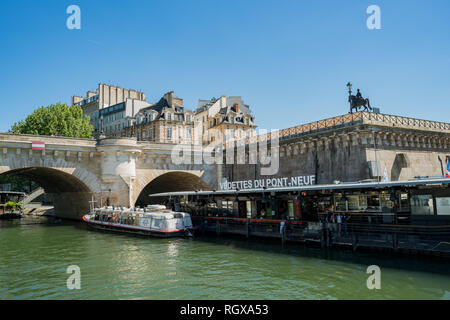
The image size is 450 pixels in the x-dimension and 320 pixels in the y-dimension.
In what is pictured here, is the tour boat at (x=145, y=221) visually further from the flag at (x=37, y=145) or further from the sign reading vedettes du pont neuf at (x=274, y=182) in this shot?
the sign reading vedettes du pont neuf at (x=274, y=182)

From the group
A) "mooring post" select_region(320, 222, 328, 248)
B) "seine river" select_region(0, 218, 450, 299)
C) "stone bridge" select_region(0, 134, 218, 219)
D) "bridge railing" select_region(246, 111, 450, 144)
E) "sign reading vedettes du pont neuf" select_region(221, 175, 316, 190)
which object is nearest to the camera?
"seine river" select_region(0, 218, 450, 299)

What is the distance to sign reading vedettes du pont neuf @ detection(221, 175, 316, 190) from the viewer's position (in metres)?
32.6

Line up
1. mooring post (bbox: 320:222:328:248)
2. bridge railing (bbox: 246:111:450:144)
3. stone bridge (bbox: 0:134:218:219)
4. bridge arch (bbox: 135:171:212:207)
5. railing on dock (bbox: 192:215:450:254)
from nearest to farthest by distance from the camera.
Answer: railing on dock (bbox: 192:215:450:254) < mooring post (bbox: 320:222:328:248) < bridge railing (bbox: 246:111:450:144) < stone bridge (bbox: 0:134:218:219) < bridge arch (bbox: 135:171:212:207)

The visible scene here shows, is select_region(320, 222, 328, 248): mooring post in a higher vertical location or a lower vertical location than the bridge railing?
lower

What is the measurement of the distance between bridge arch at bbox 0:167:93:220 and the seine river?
12.3 meters

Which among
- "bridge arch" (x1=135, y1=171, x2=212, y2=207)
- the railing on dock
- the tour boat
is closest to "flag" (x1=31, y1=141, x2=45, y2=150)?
the tour boat

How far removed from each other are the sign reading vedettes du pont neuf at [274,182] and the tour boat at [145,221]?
9.13m

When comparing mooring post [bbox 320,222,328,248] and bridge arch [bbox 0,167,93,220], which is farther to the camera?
bridge arch [bbox 0,167,93,220]

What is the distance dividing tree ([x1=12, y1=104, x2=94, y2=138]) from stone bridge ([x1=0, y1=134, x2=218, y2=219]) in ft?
33.2

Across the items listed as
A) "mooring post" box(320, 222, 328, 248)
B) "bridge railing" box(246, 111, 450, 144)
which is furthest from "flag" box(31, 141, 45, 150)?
"mooring post" box(320, 222, 328, 248)

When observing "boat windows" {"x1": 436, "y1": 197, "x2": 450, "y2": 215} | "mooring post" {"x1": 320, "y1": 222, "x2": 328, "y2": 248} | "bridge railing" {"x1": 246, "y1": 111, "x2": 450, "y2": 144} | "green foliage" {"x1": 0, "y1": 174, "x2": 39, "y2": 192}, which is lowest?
"mooring post" {"x1": 320, "y1": 222, "x2": 328, "y2": 248}

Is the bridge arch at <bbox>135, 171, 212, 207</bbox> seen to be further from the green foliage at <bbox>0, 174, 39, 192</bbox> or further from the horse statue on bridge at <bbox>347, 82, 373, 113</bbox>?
the green foliage at <bbox>0, 174, 39, 192</bbox>

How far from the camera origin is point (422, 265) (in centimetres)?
1609
